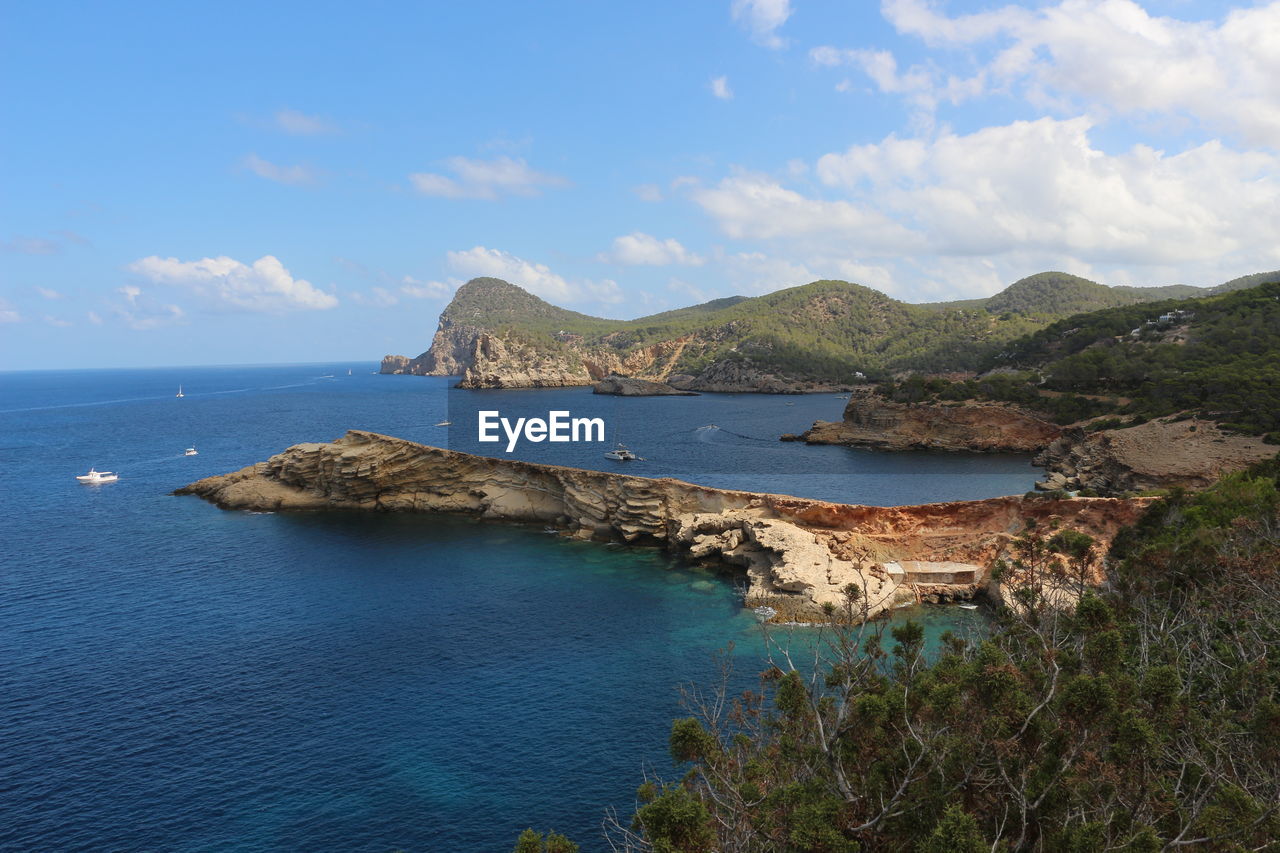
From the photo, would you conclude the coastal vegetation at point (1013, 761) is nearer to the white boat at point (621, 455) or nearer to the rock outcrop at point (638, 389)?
the white boat at point (621, 455)

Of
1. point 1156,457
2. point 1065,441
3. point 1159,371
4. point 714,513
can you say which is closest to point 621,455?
point 714,513

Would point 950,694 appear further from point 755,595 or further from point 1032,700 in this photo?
point 755,595

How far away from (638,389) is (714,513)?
135m

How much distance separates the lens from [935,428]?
101375 mm

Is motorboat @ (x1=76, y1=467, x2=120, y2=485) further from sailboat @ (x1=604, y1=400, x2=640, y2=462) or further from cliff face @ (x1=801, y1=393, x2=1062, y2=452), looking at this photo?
cliff face @ (x1=801, y1=393, x2=1062, y2=452)

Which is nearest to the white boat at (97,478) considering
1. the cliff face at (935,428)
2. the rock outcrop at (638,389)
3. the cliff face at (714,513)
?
the cliff face at (714,513)

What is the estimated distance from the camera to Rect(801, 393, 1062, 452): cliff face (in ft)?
315

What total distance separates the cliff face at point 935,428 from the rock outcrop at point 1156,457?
18232 mm

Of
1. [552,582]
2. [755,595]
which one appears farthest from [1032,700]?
[552,582]

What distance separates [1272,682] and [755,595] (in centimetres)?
2634

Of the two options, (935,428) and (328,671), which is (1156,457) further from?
(328,671)

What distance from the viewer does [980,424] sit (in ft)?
323

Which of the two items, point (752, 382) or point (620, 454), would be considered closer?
point (620, 454)

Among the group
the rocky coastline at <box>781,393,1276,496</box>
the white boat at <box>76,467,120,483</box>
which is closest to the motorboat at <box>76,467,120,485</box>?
the white boat at <box>76,467,120,483</box>
